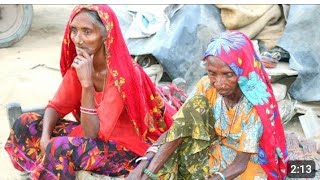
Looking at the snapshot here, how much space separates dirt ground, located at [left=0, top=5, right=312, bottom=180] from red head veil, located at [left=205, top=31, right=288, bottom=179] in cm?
187

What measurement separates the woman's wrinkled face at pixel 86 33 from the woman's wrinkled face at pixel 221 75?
2.10 feet

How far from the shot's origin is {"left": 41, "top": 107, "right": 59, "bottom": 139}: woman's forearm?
10.9ft

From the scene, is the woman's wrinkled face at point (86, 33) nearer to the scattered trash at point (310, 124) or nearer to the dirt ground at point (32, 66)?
the dirt ground at point (32, 66)

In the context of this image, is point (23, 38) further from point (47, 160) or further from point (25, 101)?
point (47, 160)

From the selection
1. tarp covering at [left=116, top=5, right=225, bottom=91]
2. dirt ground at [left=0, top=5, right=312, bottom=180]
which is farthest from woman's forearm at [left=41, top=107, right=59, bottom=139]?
tarp covering at [left=116, top=5, right=225, bottom=91]

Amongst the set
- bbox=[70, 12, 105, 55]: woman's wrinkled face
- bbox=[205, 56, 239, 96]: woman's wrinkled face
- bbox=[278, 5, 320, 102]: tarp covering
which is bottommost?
bbox=[278, 5, 320, 102]: tarp covering

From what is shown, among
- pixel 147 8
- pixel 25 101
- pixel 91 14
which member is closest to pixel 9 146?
pixel 91 14

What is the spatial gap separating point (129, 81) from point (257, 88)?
2.31 feet

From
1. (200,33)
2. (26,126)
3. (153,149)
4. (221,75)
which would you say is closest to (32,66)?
(200,33)

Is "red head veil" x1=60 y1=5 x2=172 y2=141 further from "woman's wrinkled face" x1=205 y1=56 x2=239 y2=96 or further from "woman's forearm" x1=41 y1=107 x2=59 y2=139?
"woman's wrinkled face" x1=205 y1=56 x2=239 y2=96

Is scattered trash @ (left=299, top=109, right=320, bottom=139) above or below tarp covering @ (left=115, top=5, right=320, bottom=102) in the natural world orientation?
below

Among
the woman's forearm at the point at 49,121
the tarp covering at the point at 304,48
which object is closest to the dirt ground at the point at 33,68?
the tarp covering at the point at 304,48

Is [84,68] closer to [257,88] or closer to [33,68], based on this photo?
[257,88]

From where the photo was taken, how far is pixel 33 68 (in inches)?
259
